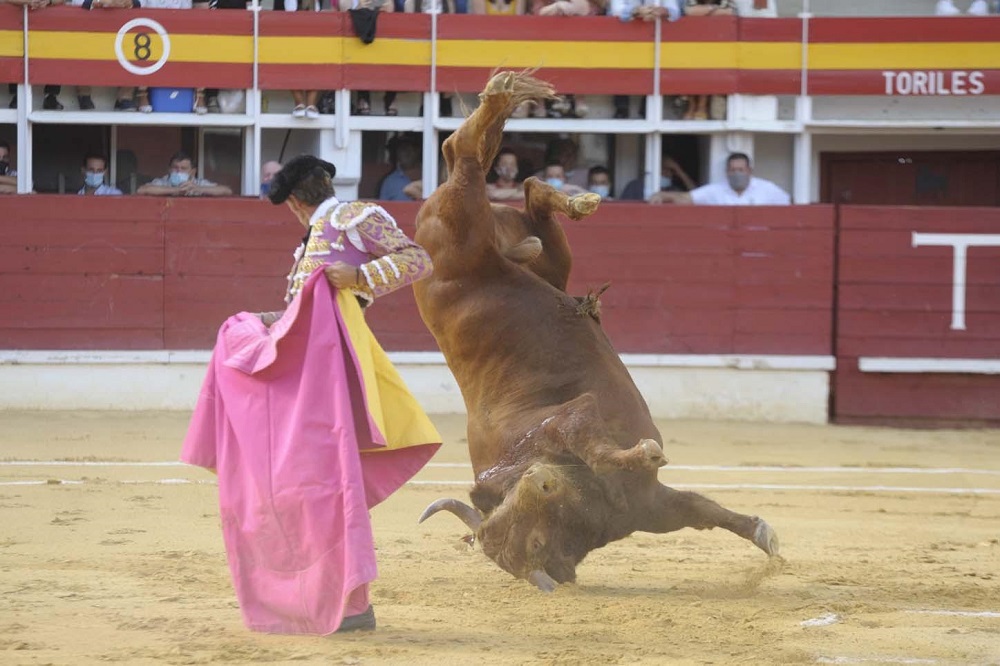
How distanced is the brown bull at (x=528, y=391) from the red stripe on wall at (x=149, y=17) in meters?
6.48

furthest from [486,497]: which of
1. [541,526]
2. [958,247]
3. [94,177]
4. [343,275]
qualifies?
[94,177]

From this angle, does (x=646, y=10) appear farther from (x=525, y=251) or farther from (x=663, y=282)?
(x=525, y=251)

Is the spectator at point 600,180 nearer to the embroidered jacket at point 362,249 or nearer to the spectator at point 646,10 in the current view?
the spectator at point 646,10

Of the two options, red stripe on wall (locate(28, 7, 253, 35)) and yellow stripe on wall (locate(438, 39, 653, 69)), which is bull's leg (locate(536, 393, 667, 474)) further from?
red stripe on wall (locate(28, 7, 253, 35))

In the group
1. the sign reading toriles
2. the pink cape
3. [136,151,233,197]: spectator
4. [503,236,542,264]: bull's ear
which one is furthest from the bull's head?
the sign reading toriles

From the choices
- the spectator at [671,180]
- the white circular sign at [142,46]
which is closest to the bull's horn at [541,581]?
the spectator at [671,180]

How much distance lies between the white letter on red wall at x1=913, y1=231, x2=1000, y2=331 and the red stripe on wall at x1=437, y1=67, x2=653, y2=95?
97.6 inches

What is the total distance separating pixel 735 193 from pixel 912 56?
2078 millimetres

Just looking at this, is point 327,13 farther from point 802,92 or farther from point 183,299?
point 802,92

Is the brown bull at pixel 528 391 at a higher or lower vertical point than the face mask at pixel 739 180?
lower

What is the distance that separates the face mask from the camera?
11.1 m

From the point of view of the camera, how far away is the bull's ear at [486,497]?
5051mm

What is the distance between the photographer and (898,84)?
39.4 feet

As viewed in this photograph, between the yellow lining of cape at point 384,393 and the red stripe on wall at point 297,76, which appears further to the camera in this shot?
the red stripe on wall at point 297,76
